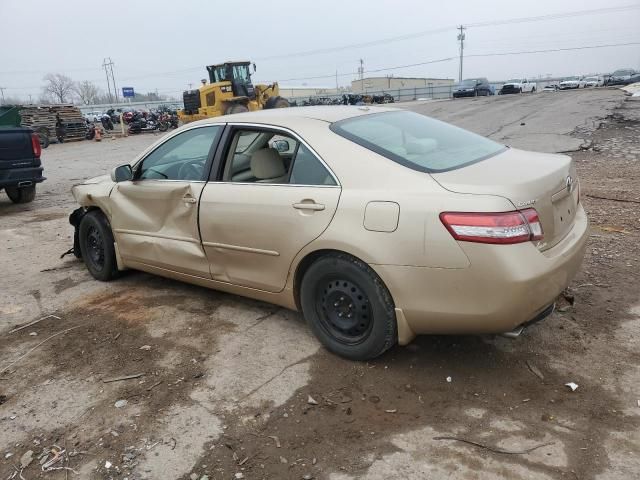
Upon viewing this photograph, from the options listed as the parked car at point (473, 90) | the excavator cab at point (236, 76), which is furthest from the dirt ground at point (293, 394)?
the parked car at point (473, 90)

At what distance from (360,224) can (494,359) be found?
1.25 meters

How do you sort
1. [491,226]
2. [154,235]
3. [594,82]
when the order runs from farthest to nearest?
1. [594,82]
2. [154,235]
3. [491,226]

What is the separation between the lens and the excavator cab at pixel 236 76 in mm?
25797

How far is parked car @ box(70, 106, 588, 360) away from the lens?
2758mm

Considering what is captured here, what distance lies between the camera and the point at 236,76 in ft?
86.5

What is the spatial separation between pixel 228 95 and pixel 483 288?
24293 mm

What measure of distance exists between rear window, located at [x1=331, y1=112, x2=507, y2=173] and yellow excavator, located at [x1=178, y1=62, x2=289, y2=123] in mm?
21083

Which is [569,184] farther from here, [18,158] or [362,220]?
[18,158]

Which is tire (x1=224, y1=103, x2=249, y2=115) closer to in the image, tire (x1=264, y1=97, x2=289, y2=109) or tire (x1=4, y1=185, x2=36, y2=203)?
tire (x1=264, y1=97, x2=289, y2=109)

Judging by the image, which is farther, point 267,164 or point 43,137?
point 43,137

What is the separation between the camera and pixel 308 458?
2549 millimetres

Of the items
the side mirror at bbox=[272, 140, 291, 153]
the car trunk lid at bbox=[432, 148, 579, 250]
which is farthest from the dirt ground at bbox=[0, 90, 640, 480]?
the side mirror at bbox=[272, 140, 291, 153]

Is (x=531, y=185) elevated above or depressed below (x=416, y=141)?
below

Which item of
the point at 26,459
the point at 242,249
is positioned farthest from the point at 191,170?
the point at 26,459
